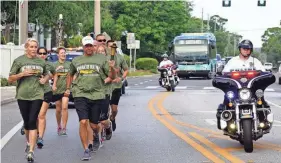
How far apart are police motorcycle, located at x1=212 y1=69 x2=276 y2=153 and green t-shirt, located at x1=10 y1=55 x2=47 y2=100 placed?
2801 mm

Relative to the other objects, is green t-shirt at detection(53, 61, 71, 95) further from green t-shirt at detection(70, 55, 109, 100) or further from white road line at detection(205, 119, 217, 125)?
white road line at detection(205, 119, 217, 125)

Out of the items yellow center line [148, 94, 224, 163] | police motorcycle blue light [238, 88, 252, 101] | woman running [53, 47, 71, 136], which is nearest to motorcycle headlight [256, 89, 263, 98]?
police motorcycle blue light [238, 88, 252, 101]

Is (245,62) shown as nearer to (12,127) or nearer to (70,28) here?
(12,127)

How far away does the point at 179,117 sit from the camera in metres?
16.9

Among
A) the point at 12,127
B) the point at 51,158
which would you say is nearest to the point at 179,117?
the point at 12,127

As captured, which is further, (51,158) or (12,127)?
(12,127)

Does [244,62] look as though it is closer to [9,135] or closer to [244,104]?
[244,104]

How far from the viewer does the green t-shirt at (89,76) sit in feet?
33.0

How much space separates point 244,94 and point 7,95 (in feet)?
52.8

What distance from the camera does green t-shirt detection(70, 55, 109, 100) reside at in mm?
10062

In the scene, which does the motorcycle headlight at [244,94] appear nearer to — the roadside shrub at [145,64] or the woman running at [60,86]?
the woman running at [60,86]

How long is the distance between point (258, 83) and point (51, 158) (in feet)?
11.0

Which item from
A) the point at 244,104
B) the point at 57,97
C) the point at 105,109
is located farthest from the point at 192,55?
the point at 244,104

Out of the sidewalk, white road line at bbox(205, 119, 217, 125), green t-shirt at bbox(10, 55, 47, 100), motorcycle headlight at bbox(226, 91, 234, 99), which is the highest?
green t-shirt at bbox(10, 55, 47, 100)
